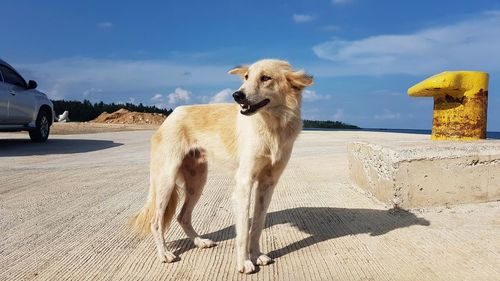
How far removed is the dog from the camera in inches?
143

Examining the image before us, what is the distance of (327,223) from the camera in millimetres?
4742

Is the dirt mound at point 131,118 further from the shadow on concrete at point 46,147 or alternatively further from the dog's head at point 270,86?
the dog's head at point 270,86

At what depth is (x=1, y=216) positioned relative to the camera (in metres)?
5.09

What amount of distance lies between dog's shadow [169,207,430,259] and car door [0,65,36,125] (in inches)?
364

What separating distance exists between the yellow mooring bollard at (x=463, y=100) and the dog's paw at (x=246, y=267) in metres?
4.32

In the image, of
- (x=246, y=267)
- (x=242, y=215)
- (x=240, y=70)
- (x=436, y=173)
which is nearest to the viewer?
(x=246, y=267)

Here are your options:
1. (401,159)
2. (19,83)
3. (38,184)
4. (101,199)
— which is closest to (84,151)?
(19,83)

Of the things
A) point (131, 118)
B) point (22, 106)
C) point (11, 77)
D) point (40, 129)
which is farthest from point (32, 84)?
point (131, 118)

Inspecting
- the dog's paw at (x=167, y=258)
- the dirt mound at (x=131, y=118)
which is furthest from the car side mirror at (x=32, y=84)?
the dirt mound at (x=131, y=118)

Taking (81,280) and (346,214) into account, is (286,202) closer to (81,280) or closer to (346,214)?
(346,214)

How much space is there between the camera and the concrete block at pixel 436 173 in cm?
500

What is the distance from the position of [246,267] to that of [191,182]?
1225 mm

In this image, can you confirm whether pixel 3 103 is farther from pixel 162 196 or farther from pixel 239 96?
pixel 239 96

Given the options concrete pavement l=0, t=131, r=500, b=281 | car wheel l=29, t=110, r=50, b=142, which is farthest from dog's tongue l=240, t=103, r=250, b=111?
car wheel l=29, t=110, r=50, b=142
